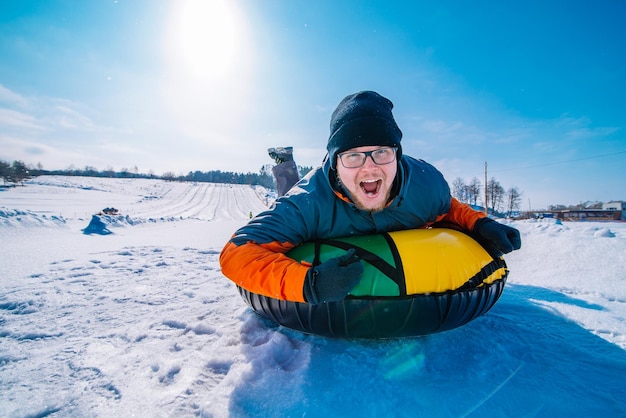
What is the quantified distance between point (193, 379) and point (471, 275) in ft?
4.97

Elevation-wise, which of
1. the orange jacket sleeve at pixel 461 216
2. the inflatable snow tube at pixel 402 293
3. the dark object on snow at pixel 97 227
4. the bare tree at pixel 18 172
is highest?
the bare tree at pixel 18 172

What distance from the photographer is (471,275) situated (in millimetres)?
1519

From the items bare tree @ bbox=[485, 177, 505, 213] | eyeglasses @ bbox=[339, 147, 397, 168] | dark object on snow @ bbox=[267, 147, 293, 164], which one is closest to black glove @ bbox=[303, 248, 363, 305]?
eyeglasses @ bbox=[339, 147, 397, 168]

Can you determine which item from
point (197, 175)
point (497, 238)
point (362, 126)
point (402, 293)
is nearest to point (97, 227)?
point (362, 126)

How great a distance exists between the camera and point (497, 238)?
179 centimetres

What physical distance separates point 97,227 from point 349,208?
725 cm

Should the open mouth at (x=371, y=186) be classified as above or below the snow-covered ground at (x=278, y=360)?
above

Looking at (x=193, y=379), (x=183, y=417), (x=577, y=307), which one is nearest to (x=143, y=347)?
(x=193, y=379)

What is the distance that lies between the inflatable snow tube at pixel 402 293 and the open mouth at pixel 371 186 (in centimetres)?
31

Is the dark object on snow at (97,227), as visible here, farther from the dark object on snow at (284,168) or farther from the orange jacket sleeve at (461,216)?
the orange jacket sleeve at (461,216)

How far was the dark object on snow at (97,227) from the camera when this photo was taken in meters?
6.41

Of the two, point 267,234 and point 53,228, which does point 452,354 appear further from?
point 53,228

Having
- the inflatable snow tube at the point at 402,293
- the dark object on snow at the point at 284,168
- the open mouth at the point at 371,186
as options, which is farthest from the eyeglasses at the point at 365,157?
the dark object on snow at the point at 284,168

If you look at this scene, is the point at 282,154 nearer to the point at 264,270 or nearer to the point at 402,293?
the point at 264,270
